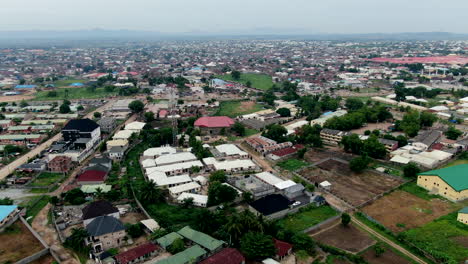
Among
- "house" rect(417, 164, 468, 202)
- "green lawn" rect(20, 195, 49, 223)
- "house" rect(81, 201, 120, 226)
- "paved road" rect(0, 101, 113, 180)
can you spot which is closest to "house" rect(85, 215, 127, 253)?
"house" rect(81, 201, 120, 226)

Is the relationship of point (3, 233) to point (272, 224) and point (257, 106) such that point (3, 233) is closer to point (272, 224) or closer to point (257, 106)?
point (272, 224)

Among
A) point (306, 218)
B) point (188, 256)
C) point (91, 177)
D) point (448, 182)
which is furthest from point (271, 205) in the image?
point (91, 177)

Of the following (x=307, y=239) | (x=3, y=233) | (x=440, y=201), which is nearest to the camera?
(x=307, y=239)

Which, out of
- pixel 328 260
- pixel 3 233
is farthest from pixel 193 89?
pixel 328 260

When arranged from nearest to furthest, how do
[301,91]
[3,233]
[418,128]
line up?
[3,233] → [418,128] → [301,91]

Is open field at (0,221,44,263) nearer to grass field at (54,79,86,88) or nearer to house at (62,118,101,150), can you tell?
house at (62,118,101,150)
